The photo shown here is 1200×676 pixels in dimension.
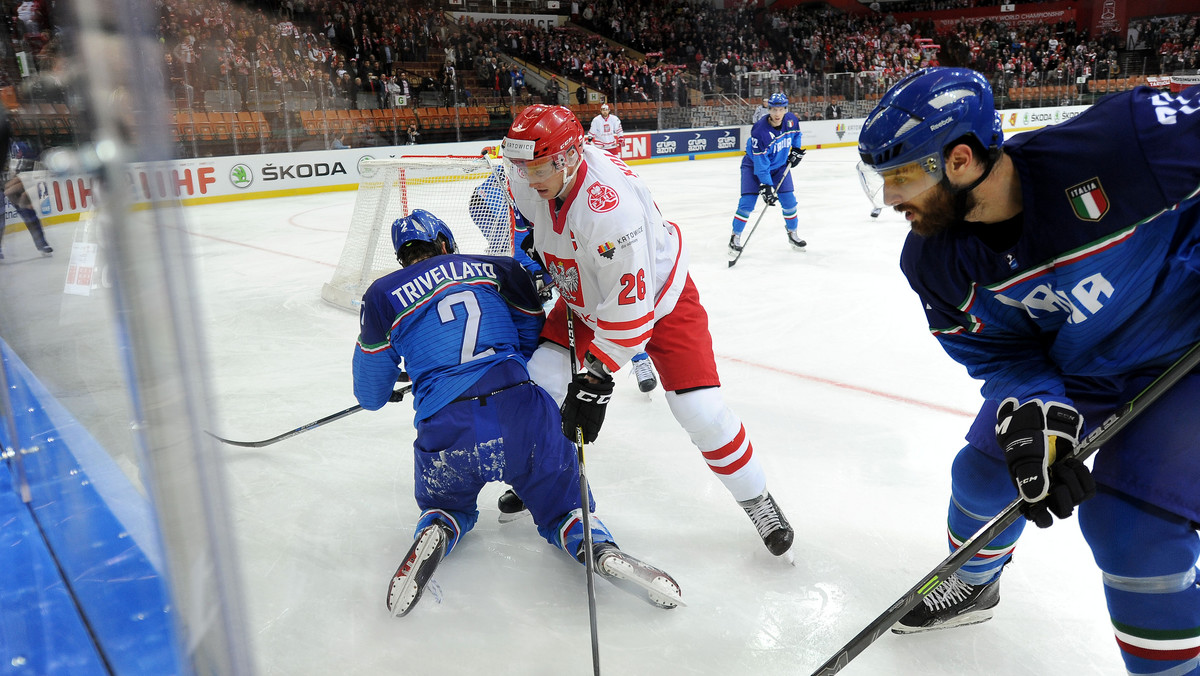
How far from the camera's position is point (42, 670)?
1622mm

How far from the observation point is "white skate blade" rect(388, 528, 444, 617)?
1883 millimetres

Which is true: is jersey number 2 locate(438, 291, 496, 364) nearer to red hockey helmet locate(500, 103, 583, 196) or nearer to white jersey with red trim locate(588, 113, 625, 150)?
red hockey helmet locate(500, 103, 583, 196)

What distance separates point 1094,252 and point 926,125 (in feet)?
1.18

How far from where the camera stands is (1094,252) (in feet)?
4.24

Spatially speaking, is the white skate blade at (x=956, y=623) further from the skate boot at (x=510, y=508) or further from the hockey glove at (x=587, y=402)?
Result: the skate boot at (x=510, y=508)

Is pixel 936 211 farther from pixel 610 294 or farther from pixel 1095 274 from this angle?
pixel 610 294

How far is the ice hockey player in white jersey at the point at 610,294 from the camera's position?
1.88 meters

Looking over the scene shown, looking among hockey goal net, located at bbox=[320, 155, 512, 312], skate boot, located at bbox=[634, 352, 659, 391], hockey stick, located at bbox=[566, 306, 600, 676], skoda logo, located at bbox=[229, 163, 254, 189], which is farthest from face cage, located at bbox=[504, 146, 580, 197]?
skoda logo, located at bbox=[229, 163, 254, 189]

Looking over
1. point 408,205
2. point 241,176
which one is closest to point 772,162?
point 408,205

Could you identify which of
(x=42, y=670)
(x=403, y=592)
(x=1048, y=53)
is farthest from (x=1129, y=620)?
(x=1048, y=53)

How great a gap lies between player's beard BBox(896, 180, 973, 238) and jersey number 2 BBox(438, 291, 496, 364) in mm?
1105

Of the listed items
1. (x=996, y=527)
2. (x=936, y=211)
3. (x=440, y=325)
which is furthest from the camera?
(x=440, y=325)

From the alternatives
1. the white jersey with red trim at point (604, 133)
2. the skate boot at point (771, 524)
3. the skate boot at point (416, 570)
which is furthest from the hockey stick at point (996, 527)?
the white jersey with red trim at point (604, 133)

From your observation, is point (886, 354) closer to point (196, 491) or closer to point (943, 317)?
point (943, 317)
